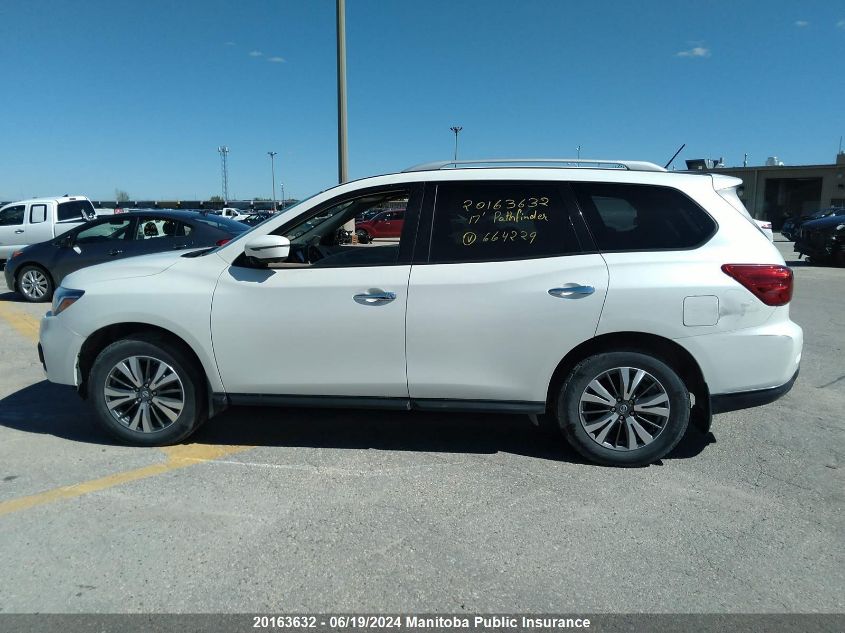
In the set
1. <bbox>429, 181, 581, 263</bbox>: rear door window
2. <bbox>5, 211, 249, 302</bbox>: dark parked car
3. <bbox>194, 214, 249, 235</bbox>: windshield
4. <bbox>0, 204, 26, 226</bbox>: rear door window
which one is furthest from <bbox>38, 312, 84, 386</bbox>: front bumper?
<bbox>0, 204, 26, 226</bbox>: rear door window

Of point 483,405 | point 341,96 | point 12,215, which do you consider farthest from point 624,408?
point 12,215

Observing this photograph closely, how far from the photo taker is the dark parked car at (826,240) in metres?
16.5

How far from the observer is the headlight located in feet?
14.3

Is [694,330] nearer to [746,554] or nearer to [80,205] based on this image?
[746,554]

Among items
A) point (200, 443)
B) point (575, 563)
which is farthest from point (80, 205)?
point (575, 563)

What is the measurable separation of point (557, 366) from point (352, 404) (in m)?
1.29

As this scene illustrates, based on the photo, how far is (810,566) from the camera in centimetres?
300

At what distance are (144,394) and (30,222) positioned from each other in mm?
13682

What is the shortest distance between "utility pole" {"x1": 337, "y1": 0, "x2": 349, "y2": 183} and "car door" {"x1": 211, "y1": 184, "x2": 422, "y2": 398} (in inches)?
422

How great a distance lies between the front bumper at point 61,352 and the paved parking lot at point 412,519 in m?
0.48

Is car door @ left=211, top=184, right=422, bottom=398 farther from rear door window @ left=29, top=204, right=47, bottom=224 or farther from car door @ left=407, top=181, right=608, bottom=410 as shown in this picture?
rear door window @ left=29, top=204, right=47, bottom=224

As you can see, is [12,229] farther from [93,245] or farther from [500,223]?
[500,223]

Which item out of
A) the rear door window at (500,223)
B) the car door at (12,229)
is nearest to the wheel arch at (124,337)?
the rear door window at (500,223)

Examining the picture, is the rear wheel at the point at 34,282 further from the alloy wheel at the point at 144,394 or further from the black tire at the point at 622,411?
the black tire at the point at 622,411
